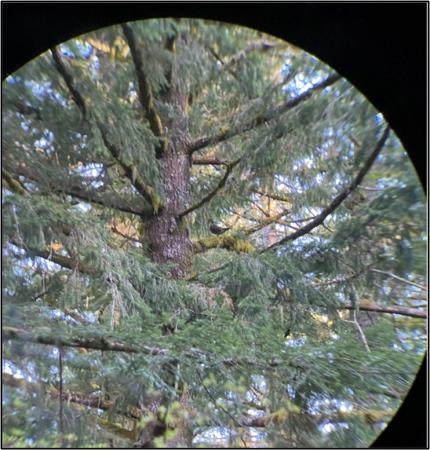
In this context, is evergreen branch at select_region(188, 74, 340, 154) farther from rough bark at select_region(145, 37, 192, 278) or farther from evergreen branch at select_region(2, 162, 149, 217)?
evergreen branch at select_region(2, 162, 149, 217)

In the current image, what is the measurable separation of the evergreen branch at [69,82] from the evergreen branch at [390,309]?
1.68 metres

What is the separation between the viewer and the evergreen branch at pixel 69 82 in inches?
72.8

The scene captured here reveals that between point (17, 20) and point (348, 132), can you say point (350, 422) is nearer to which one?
point (348, 132)

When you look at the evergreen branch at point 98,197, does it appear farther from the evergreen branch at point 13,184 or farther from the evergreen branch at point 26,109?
the evergreen branch at point 26,109

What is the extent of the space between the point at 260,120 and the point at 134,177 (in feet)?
2.52

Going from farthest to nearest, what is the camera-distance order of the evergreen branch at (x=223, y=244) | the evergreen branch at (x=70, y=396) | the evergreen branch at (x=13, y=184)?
the evergreen branch at (x=223, y=244) < the evergreen branch at (x=13, y=184) < the evergreen branch at (x=70, y=396)

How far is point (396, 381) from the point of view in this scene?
214cm

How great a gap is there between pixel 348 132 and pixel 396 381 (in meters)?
1.11

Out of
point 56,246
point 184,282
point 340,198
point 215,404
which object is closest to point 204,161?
point 184,282

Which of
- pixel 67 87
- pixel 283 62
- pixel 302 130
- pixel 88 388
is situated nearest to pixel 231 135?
pixel 302 130

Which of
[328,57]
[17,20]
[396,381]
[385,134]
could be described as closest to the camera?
Answer: [17,20]

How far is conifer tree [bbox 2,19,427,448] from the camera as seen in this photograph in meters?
1.83

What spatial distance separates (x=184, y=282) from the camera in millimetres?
2865

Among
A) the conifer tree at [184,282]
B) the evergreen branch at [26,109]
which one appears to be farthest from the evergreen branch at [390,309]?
the evergreen branch at [26,109]
